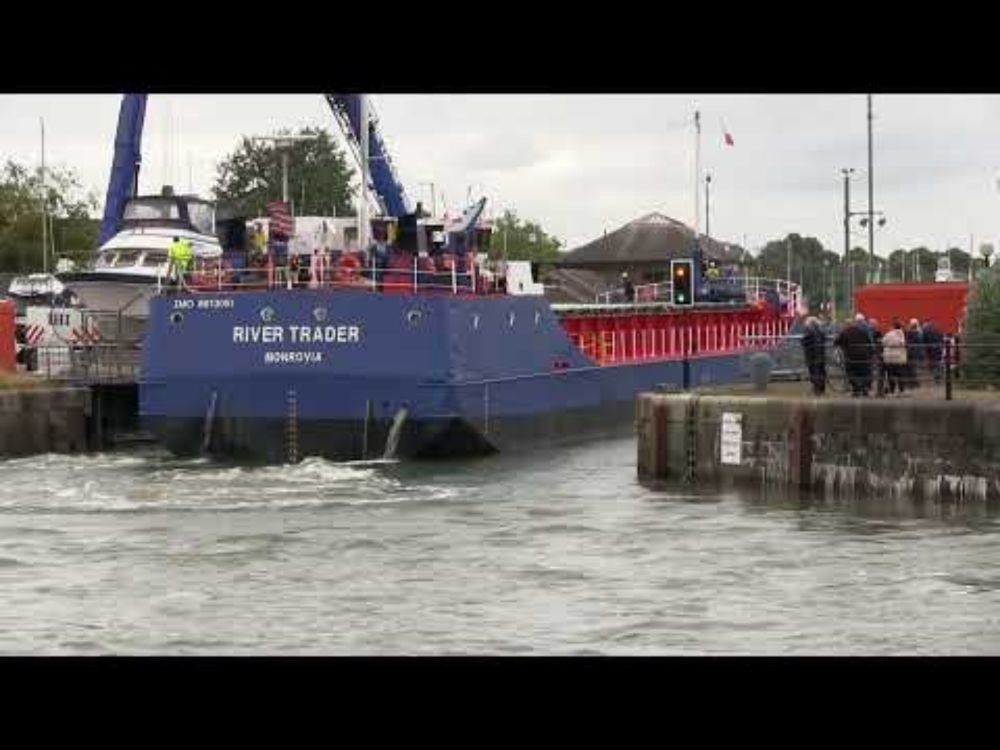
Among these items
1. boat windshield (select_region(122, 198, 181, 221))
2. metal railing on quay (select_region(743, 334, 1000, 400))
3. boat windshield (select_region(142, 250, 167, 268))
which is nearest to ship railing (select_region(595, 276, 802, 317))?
boat windshield (select_region(122, 198, 181, 221))

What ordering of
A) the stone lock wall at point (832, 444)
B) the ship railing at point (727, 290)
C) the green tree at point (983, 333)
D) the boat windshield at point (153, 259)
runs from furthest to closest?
the ship railing at point (727, 290)
the boat windshield at point (153, 259)
the green tree at point (983, 333)
the stone lock wall at point (832, 444)

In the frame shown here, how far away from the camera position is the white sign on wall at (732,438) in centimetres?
2458

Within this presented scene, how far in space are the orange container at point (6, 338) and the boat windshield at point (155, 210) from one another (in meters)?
8.19

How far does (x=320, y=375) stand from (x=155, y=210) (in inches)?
668

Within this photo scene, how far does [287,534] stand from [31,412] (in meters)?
13.6

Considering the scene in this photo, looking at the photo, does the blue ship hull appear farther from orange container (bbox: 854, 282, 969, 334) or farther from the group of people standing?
orange container (bbox: 854, 282, 969, 334)

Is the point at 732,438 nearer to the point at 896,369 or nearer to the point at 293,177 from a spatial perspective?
the point at 896,369

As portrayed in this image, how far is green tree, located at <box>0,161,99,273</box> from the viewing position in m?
68.7

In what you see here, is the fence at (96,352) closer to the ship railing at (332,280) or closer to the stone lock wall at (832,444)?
the ship railing at (332,280)

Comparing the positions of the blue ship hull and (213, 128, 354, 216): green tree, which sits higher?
(213, 128, 354, 216): green tree

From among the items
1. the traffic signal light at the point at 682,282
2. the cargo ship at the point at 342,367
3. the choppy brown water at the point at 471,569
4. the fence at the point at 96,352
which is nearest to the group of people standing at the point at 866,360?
the choppy brown water at the point at 471,569

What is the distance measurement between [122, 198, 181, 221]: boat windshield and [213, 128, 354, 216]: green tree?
31.0 meters
